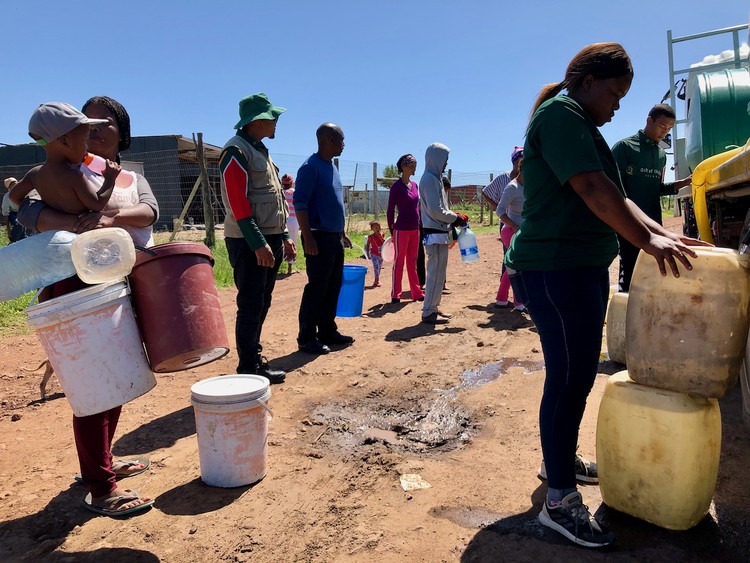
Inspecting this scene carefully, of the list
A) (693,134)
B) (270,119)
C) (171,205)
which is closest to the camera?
(270,119)

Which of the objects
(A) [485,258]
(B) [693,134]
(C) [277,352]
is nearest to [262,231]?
(C) [277,352]

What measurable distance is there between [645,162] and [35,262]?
4.42m

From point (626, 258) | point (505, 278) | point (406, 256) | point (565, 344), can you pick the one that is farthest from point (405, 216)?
point (565, 344)

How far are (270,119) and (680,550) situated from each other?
3.39 metres

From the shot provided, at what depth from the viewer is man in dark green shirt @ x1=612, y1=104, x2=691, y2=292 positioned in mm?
4672

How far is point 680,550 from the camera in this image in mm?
2145

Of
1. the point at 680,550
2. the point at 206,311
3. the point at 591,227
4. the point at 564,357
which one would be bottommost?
the point at 680,550

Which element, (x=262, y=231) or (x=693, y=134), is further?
(x=693, y=134)

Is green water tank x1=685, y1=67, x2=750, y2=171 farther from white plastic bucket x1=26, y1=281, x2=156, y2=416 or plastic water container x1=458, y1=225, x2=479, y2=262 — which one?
white plastic bucket x1=26, y1=281, x2=156, y2=416

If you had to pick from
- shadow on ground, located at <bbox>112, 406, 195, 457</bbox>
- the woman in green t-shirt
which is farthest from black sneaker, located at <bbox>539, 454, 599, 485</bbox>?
shadow on ground, located at <bbox>112, 406, 195, 457</bbox>

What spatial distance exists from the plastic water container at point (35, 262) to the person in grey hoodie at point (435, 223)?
13.4ft

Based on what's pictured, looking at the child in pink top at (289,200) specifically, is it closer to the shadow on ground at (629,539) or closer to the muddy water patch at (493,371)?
the muddy water patch at (493,371)

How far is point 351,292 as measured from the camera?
19.0ft

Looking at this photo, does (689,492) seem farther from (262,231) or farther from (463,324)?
(463,324)
